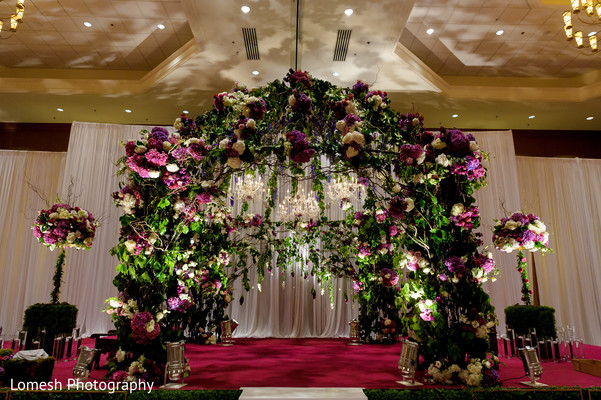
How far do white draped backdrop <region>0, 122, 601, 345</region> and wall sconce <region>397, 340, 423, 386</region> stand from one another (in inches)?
189

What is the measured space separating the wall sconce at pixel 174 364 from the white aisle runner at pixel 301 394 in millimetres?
868

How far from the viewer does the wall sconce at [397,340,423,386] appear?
3572mm

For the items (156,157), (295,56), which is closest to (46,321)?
(156,157)

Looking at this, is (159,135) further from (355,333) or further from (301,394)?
(355,333)

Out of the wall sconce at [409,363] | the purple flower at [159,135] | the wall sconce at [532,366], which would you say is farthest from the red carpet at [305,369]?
the purple flower at [159,135]

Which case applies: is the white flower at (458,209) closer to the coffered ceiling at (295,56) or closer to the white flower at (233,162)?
the white flower at (233,162)

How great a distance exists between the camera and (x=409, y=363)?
3600 millimetres

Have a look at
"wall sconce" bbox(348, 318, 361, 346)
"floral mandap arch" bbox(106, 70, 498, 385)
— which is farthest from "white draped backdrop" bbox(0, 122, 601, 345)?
"floral mandap arch" bbox(106, 70, 498, 385)

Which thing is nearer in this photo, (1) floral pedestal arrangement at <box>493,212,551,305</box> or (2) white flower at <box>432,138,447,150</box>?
(2) white flower at <box>432,138,447,150</box>

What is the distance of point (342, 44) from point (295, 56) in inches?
35.9

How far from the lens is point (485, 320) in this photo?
3527mm

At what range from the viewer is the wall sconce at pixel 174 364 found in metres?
3.37

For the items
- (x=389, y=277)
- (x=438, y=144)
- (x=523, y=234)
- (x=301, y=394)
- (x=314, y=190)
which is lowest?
(x=301, y=394)

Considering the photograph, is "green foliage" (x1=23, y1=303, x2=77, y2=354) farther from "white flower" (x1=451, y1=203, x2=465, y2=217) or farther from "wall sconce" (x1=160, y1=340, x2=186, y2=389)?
"white flower" (x1=451, y1=203, x2=465, y2=217)
